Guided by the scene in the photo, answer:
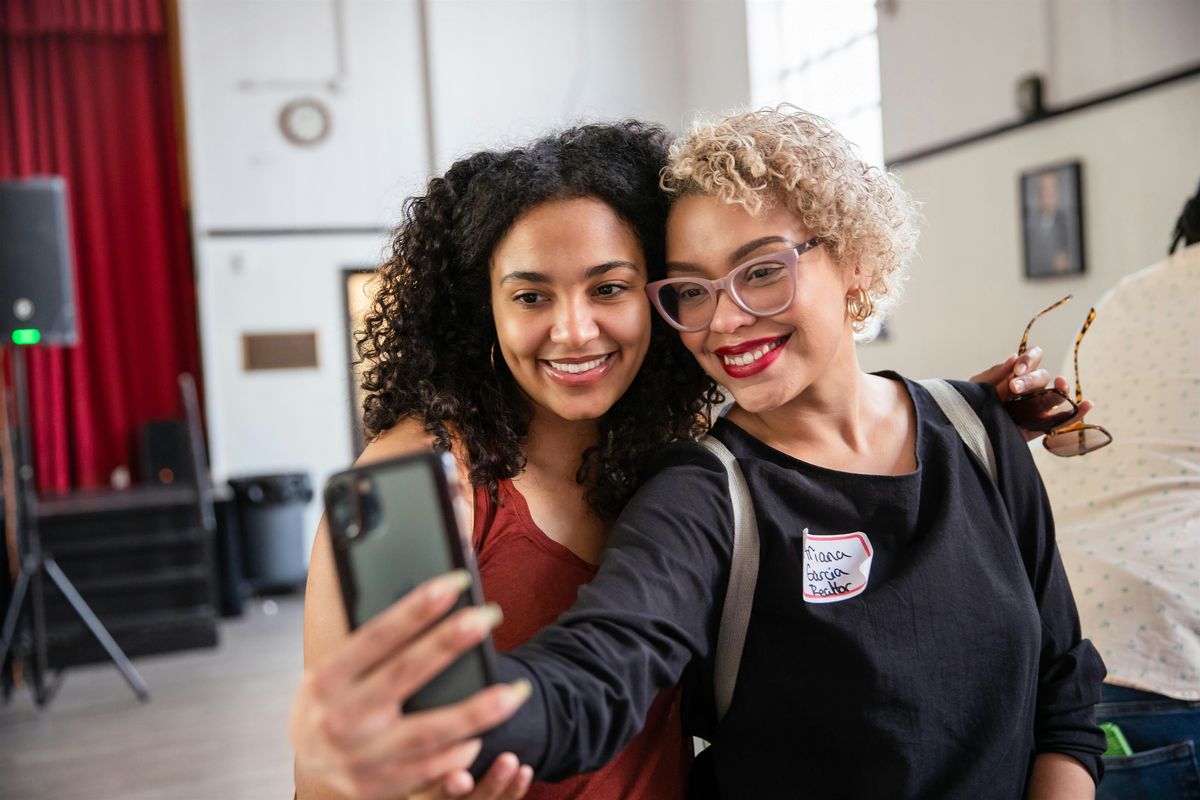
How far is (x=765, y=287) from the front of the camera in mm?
1172

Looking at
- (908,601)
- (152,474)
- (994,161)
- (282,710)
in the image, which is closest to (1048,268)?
(994,161)

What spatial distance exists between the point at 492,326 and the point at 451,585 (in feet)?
2.56

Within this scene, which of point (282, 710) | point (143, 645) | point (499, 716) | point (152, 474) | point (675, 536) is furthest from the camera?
point (152, 474)

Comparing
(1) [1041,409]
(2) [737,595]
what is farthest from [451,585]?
(1) [1041,409]

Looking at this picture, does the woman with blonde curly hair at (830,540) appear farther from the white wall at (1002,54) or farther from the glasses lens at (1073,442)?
Answer: the white wall at (1002,54)

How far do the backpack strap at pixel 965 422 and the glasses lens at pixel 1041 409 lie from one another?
116 mm

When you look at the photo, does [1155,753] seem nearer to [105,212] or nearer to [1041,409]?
[1041,409]

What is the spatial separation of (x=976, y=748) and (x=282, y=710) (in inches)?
167

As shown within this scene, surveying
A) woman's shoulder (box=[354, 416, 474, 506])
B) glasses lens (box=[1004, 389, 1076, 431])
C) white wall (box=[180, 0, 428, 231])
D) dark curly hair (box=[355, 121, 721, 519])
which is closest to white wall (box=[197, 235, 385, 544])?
white wall (box=[180, 0, 428, 231])

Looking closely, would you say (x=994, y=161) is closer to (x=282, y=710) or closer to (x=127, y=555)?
(x=282, y=710)

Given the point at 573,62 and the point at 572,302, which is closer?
the point at 572,302

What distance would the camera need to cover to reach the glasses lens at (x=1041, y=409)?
140cm

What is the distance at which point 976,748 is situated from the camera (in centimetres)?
112

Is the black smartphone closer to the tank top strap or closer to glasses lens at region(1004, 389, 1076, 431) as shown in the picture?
the tank top strap
